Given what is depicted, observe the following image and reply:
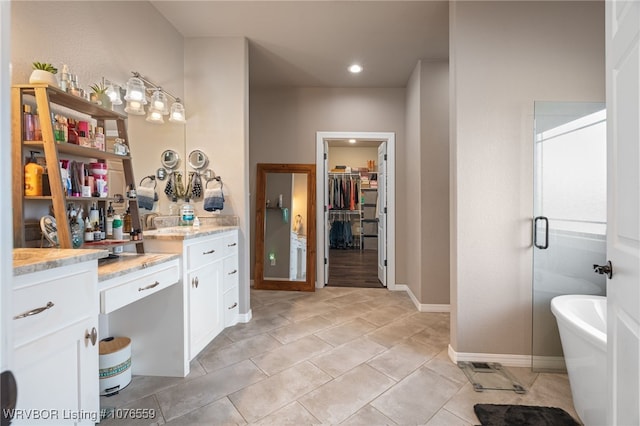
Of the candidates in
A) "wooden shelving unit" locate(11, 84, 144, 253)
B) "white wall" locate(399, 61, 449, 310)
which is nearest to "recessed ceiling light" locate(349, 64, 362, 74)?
"white wall" locate(399, 61, 449, 310)

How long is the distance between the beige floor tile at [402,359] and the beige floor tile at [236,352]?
2.75 feet

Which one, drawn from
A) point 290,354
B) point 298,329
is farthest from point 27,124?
point 298,329

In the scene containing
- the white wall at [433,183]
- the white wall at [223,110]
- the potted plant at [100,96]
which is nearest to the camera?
the potted plant at [100,96]

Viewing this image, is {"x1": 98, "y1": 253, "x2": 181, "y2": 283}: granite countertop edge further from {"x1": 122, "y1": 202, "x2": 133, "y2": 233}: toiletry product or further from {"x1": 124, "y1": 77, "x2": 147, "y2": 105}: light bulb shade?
{"x1": 124, "y1": 77, "x2": 147, "y2": 105}: light bulb shade

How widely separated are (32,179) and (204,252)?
1088 mm

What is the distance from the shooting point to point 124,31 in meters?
2.19

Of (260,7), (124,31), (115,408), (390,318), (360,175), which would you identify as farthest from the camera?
(360,175)

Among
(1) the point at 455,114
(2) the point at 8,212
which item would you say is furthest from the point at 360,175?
(2) the point at 8,212

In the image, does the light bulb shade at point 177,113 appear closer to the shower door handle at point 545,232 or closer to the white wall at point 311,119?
the white wall at point 311,119

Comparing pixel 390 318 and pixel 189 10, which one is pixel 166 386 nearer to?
pixel 390 318

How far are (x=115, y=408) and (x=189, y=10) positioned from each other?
2987mm

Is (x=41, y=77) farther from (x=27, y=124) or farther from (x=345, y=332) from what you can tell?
(x=345, y=332)

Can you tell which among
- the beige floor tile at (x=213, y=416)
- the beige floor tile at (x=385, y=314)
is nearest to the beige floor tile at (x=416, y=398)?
the beige floor tile at (x=213, y=416)

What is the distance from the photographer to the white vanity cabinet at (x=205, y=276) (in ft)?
6.60
